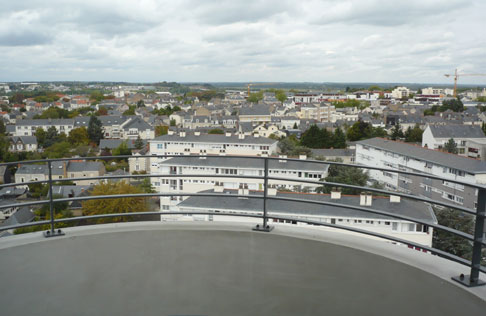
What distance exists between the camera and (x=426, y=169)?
1152 inches

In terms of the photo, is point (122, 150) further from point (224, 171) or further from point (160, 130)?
point (224, 171)

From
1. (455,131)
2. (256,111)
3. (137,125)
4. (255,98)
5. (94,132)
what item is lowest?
(94,132)

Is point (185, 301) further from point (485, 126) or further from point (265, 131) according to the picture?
point (485, 126)

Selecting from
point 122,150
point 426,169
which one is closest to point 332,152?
point 426,169

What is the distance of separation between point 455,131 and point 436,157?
18.8 metres

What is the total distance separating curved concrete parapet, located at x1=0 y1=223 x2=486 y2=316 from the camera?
2.01 m

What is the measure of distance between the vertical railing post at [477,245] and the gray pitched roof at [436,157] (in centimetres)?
2644

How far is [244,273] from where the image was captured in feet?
7.63

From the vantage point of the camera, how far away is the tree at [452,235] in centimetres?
1325

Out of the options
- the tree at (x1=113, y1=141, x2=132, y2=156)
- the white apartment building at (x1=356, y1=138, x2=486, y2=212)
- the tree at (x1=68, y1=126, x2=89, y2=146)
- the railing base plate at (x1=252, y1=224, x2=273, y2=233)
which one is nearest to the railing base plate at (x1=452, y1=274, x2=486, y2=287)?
the railing base plate at (x1=252, y1=224, x2=273, y2=233)

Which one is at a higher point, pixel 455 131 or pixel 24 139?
pixel 455 131

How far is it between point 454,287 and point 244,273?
3.75ft

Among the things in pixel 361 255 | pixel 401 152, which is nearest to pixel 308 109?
pixel 401 152

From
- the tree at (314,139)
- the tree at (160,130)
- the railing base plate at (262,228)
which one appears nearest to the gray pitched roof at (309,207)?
the railing base plate at (262,228)
